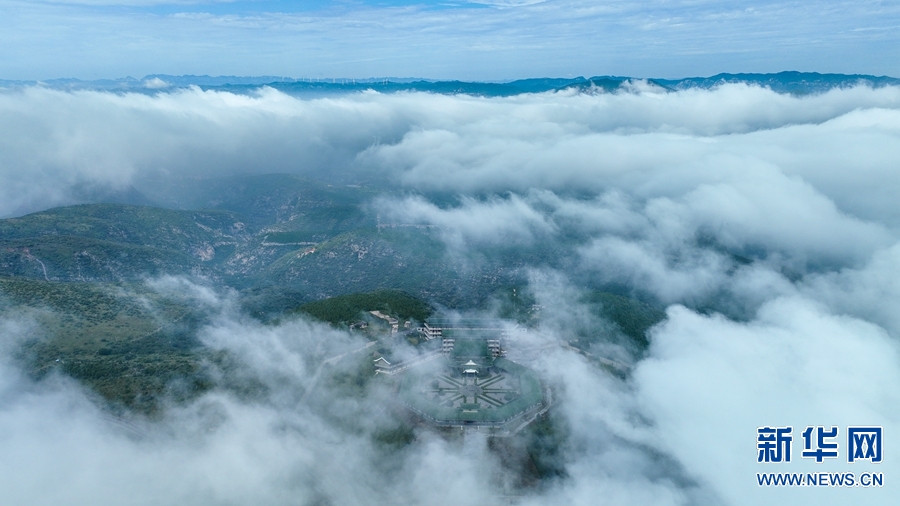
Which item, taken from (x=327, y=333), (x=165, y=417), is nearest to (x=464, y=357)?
(x=327, y=333)

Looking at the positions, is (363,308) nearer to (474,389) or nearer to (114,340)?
(474,389)

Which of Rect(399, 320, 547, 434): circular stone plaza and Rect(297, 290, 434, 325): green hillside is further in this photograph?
Rect(297, 290, 434, 325): green hillside

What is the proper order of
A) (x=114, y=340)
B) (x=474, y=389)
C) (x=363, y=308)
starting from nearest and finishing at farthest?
(x=474, y=389) < (x=114, y=340) < (x=363, y=308)

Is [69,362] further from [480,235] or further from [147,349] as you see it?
[480,235]

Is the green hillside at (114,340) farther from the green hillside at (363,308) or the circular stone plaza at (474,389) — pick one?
the circular stone plaza at (474,389)

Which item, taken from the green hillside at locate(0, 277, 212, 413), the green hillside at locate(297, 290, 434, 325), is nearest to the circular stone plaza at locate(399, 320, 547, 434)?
the green hillside at locate(297, 290, 434, 325)

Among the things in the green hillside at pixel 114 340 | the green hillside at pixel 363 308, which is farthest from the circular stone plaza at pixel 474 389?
the green hillside at pixel 114 340

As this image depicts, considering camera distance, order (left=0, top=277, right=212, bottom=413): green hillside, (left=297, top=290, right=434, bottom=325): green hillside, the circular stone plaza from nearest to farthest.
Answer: (left=0, top=277, right=212, bottom=413): green hillside, the circular stone plaza, (left=297, top=290, right=434, bottom=325): green hillside

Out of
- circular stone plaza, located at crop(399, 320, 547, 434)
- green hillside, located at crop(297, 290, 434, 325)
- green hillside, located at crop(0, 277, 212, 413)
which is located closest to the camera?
green hillside, located at crop(0, 277, 212, 413)

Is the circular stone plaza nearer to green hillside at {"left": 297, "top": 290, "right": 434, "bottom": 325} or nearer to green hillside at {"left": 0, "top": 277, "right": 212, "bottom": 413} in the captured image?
green hillside at {"left": 297, "top": 290, "right": 434, "bottom": 325}

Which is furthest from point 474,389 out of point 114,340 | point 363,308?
point 114,340
